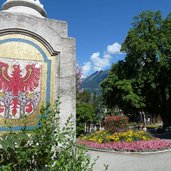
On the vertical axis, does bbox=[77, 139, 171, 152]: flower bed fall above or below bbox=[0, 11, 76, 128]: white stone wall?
below

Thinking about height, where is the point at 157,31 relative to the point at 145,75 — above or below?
above

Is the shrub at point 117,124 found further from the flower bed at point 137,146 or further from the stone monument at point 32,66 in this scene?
the stone monument at point 32,66

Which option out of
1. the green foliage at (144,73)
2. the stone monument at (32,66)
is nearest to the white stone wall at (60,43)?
the stone monument at (32,66)

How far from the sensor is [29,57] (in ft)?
17.5

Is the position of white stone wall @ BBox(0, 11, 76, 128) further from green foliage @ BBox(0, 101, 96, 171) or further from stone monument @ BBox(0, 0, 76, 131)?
green foliage @ BBox(0, 101, 96, 171)

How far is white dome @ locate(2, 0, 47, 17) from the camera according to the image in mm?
5758

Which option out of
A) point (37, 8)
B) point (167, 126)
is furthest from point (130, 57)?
point (37, 8)

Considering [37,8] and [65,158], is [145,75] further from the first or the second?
[65,158]

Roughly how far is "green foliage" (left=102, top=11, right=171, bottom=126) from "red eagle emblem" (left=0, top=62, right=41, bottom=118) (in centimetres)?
2269

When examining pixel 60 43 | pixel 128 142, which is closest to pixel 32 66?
pixel 60 43

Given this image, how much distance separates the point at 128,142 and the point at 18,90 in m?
12.8

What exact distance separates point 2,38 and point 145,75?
83.8 feet

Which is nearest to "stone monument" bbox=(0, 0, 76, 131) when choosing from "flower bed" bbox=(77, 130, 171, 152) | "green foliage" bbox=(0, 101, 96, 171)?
"green foliage" bbox=(0, 101, 96, 171)

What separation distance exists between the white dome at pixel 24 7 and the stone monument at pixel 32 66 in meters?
0.02
